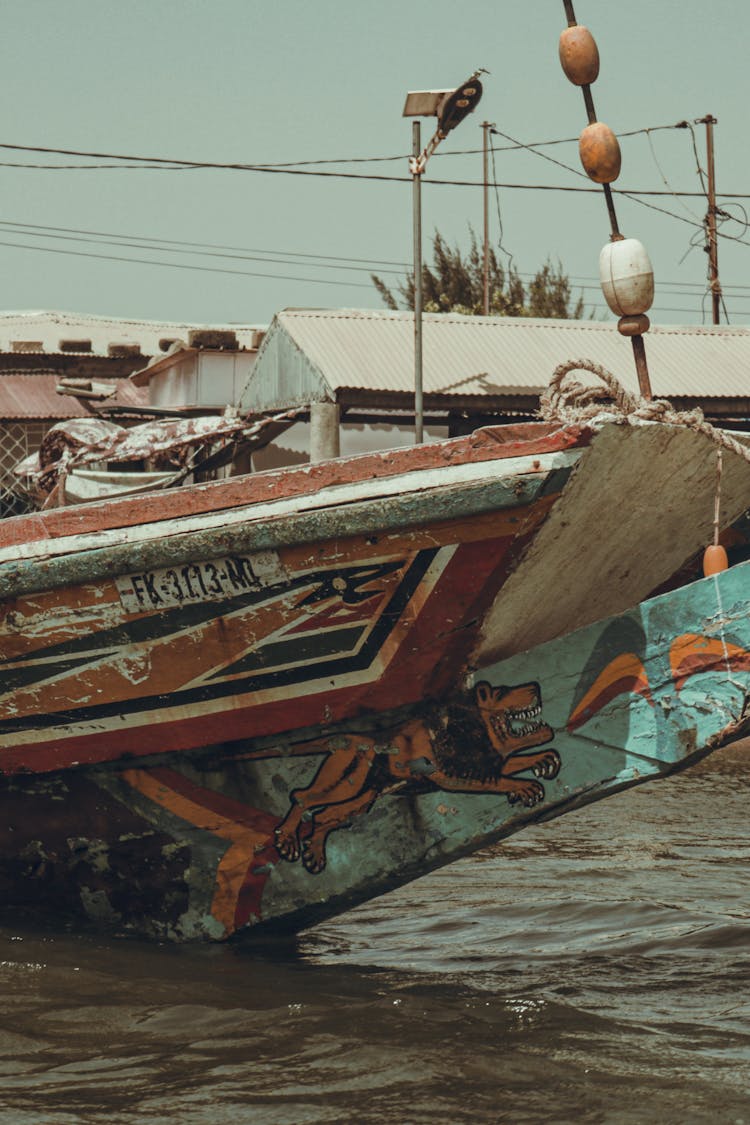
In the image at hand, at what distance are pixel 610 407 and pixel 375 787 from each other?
122 centimetres

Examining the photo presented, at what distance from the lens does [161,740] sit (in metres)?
3.62

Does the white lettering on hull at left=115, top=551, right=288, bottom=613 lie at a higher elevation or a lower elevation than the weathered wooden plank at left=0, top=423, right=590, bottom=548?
lower

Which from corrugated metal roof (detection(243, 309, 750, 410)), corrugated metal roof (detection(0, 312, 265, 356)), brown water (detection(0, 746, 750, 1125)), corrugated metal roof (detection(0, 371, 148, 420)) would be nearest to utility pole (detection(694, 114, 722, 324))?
corrugated metal roof (detection(243, 309, 750, 410))

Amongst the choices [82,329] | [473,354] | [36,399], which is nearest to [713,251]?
[473,354]

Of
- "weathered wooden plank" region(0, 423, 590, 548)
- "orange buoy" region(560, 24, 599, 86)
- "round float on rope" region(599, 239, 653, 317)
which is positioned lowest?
"weathered wooden plank" region(0, 423, 590, 548)

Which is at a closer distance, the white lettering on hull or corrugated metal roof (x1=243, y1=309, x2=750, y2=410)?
the white lettering on hull

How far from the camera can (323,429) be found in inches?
459

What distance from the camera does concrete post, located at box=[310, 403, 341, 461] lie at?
1164 centimetres

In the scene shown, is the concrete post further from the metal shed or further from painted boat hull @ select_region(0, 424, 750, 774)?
painted boat hull @ select_region(0, 424, 750, 774)

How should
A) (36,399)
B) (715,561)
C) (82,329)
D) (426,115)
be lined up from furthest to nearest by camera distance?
(82,329), (36,399), (426,115), (715,561)

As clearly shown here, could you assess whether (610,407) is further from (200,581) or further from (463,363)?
(463,363)

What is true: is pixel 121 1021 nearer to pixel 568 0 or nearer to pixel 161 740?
pixel 161 740

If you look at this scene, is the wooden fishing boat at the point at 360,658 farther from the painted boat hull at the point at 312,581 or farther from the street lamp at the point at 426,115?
the street lamp at the point at 426,115

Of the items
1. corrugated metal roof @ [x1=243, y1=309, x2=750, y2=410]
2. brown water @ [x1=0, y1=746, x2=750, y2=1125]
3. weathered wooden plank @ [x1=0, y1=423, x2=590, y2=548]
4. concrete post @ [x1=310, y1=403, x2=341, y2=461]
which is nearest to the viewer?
brown water @ [x1=0, y1=746, x2=750, y2=1125]
